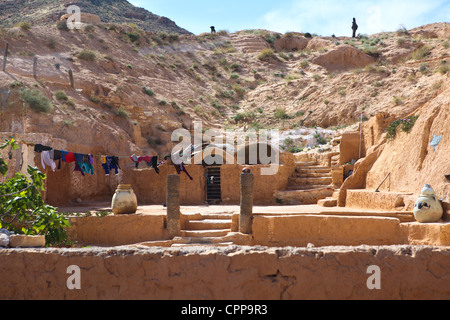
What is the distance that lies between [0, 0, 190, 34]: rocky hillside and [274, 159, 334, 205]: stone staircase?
30144mm

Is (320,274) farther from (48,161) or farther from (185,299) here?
(48,161)

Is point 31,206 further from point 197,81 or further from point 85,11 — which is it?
point 85,11

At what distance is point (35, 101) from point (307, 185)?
36.1 feet

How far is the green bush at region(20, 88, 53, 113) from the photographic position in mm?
15635

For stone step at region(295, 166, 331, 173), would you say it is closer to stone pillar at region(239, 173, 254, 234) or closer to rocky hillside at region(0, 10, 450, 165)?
rocky hillside at region(0, 10, 450, 165)

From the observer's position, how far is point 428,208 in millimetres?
8242

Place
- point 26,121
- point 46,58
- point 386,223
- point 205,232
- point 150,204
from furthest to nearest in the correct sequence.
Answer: point 46,58 < point 26,121 < point 150,204 < point 205,232 < point 386,223

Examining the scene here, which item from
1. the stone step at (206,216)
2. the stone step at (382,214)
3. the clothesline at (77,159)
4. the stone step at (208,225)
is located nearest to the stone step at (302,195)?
the stone step at (206,216)

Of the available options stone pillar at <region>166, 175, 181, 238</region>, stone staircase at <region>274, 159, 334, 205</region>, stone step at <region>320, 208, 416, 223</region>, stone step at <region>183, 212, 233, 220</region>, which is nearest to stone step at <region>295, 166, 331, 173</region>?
stone staircase at <region>274, 159, 334, 205</region>

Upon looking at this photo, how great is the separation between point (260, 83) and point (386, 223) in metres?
24.7

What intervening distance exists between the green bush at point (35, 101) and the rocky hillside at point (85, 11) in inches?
904

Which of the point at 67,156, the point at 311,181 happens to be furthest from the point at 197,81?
the point at 67,156
